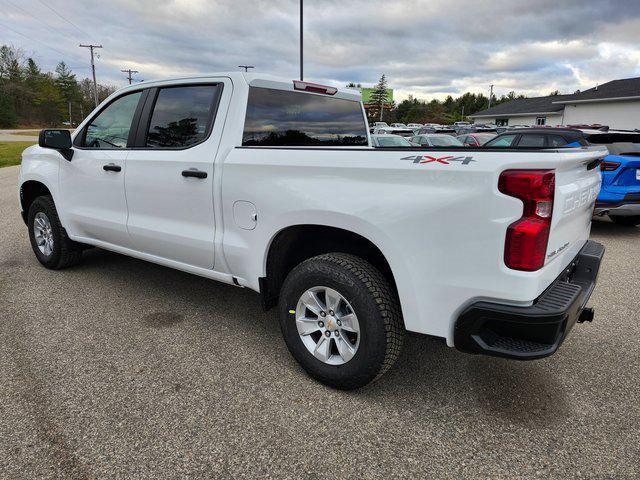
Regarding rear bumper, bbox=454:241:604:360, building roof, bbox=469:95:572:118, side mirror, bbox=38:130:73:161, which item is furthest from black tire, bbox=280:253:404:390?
building roof, bbox=469:95:572:118

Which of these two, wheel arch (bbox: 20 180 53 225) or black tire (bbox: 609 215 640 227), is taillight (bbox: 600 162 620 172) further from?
wheel arch (bbox: 20 180 53 225)

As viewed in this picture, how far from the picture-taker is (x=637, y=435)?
8.04ft

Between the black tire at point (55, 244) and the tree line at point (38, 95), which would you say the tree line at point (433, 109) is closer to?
the tree line at point (38, 95)

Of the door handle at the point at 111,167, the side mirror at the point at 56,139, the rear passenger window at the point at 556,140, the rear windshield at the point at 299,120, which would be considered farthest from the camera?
the rear passenger window at the point at 556,140

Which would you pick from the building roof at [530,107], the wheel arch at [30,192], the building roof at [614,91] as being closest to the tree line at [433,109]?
the building roof at [530,107]

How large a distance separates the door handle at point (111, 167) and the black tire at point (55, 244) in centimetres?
118

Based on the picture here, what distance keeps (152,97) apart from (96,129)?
2.87 ft

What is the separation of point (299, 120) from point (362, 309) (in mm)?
1809

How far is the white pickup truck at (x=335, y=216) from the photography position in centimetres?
212

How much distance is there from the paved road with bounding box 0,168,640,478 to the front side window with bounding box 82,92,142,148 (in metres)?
1.45

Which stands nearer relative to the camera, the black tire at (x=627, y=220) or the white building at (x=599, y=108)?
the black tire at (x=627, y=220)

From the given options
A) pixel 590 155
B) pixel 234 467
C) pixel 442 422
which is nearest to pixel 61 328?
pixel 234 467

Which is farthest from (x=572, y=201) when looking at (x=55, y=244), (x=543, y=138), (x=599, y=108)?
(x=599, y=108)

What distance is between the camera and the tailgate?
218cm
